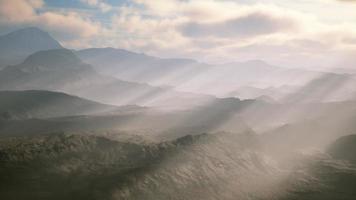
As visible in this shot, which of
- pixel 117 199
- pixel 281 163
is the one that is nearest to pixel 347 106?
pixel 281 163

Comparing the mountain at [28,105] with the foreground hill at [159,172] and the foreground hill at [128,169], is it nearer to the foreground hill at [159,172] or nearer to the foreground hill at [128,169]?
the foreground hill at [128,169]

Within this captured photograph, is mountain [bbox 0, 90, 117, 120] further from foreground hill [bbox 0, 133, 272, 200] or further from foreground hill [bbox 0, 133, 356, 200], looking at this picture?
foreground hill [bbox 0, 133, 356, 200]

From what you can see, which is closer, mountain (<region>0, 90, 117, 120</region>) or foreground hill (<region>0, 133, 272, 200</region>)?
foreground hill (<region>0, 133, 272, 200</region>)

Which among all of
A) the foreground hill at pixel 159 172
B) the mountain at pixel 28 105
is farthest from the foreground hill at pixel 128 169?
the mountain at pixel 28 105

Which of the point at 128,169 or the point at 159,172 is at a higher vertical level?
the point at 128,169

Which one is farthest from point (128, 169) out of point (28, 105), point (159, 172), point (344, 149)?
point (28, 105)

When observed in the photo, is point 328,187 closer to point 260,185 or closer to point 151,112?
point 260,185

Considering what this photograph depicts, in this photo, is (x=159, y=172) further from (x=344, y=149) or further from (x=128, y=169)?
(x=344, y=149)

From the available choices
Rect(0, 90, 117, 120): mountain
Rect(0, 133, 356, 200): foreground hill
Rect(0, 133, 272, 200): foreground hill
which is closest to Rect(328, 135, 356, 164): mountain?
Rect(0, 133, 356, 200): foreground hill

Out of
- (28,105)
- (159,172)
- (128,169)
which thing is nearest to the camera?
(159,172)

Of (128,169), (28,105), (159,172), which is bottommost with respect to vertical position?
(159,172)

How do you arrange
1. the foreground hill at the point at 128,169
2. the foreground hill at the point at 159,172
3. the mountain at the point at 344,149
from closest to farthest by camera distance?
the foreground hill at the point at 128,169
the foreground hill at the point at 159,172
the mountain at the point at 344,149
